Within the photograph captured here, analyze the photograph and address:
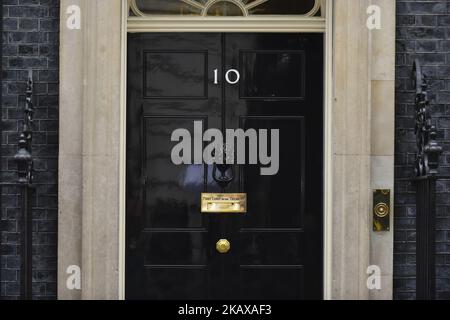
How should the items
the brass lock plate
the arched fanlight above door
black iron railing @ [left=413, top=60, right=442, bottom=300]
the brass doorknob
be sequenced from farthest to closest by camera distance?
the arched fanlight above door → the brass doorknob → the brass lock plate → black iron railing @ [left=413, top=60, right=442, bottom=300]

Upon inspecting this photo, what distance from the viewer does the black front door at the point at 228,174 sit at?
6539 mm

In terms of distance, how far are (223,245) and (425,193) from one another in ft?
5.58

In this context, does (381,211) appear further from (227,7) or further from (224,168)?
(227,7)

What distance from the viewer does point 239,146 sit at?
659 cm

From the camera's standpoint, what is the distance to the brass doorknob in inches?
257

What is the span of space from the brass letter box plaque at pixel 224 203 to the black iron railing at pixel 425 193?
4.63 feet

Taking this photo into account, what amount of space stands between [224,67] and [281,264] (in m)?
1.66

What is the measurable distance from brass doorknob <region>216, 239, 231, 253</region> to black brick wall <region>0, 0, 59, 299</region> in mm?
1288

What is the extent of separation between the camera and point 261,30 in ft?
21.7

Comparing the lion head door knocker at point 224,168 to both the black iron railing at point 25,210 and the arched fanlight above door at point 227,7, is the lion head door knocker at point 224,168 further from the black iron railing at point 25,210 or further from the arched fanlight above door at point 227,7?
the black iron railing at point 25,210

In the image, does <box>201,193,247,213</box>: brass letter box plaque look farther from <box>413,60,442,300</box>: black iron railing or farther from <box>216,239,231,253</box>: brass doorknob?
<box>413,60,442,300</box>: black iron railing

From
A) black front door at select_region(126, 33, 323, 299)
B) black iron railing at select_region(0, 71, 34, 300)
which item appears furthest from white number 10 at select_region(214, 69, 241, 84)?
black iron railing at select_region(0, 71, 34, 300)

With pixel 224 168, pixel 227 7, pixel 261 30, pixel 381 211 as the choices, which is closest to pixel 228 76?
pixel 261 30

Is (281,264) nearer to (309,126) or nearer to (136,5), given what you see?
(309,126)
